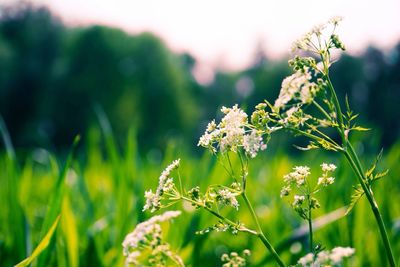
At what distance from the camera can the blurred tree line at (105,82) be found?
126 ft

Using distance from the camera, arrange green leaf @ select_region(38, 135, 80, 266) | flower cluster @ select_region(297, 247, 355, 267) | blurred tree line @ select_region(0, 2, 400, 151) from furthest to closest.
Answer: blurred tree line @ select_region(0, 2, 400, 151), green leaf @ select_region(38, 135, 80, 266), flower cluster @ select_region(297, 247, 355, 267)

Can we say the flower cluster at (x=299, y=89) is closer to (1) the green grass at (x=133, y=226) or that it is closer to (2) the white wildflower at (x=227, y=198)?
(2) the white wildflower at (x=227, y=198)

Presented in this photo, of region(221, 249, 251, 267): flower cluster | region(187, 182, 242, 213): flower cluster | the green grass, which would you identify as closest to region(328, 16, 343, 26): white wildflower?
region(187, 182, 242, 213): flower cluster

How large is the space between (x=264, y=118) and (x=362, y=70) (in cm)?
4609

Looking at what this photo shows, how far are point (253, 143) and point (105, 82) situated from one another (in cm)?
4074

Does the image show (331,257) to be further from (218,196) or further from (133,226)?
(133,226)

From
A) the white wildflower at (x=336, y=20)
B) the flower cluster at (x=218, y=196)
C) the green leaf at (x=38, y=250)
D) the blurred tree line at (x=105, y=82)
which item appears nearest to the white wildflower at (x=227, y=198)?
the flower cluster at (x=218, y=196)

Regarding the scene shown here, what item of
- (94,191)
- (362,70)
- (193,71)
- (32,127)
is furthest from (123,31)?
(94,191)

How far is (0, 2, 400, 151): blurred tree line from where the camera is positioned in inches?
1510

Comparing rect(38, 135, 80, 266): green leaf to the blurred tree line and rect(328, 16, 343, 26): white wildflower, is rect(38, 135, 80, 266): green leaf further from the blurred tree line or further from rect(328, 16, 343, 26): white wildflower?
the blurred tree line

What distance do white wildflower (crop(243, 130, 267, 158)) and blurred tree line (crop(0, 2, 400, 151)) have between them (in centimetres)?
3526

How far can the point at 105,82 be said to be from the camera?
133 feet

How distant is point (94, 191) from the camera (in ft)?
13.7

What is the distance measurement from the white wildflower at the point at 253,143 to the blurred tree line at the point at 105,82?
3526cm
